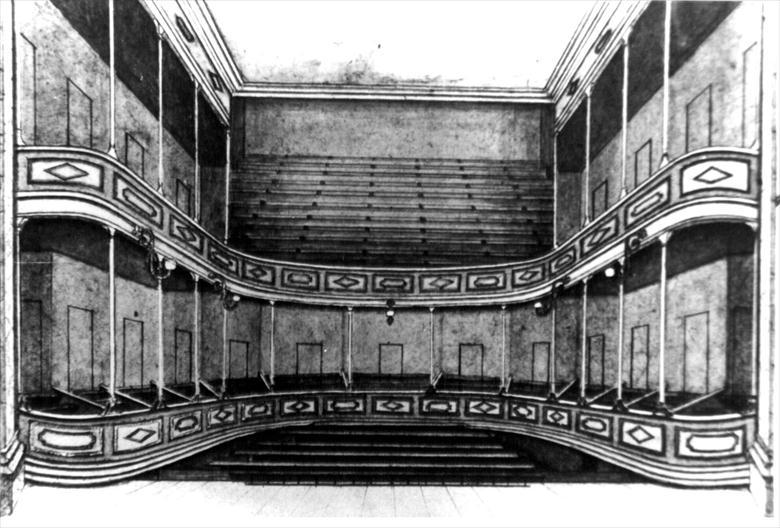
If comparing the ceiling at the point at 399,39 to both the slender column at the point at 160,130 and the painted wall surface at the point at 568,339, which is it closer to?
the slender column at the point at 160,130

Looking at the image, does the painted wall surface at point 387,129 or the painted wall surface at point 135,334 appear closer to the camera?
the painted wall surface at point 135,334

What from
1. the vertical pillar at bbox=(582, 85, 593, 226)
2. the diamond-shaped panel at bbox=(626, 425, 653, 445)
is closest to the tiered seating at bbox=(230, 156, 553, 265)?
the vertical pillar at bbox=(582, 85, 593, 226)

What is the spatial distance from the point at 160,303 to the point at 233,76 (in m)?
1.36

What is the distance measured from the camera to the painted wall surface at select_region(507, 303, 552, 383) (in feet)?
11.1

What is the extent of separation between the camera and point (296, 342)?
337 centimetres

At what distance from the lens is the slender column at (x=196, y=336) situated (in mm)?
3297

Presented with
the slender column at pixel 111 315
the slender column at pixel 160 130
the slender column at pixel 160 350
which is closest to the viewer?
the slender column at pixel 111 315

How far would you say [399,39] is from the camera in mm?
3252

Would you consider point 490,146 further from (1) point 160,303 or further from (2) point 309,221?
(1) point 160,303

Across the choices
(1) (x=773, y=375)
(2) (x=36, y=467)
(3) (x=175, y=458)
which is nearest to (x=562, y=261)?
(1) (x=773, y=375)

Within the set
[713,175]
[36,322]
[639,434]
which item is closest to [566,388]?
[639,434]

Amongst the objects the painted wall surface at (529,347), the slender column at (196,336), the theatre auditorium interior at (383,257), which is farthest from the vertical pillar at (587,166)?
the slender column at (196,336)

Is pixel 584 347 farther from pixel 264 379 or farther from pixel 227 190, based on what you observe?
pixel 227 190

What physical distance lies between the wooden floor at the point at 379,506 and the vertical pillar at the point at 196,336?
557 mm
